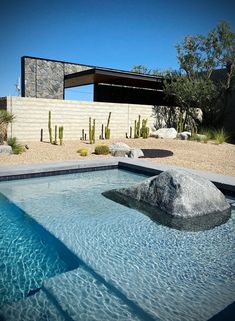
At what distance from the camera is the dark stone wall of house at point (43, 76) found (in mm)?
17625

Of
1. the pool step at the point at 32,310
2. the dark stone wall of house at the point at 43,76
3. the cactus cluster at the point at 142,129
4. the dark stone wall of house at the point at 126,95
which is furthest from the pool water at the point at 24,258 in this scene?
the dark stone wall of house at the point at 126,95

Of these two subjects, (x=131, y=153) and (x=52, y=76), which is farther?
(x=52, y=76)

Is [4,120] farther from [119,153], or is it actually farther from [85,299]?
[85,299]

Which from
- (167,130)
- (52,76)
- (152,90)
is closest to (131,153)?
(167,130)

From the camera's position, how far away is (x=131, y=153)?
1013cm

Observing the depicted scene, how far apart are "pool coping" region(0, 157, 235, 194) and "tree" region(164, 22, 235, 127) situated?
863cm

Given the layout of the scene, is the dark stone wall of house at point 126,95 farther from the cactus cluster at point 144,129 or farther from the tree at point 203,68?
the cactus cluster at point 144,129

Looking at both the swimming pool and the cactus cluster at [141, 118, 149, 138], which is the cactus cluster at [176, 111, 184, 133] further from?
the swimming pool

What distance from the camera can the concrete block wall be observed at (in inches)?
463

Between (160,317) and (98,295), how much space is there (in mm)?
619

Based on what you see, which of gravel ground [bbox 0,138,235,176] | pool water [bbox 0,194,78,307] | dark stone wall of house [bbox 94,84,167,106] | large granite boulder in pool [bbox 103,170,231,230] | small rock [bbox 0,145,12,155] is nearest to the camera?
pool water [bbox 0,194,78,307]

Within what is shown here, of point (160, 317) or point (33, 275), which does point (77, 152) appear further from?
point (160, 317)

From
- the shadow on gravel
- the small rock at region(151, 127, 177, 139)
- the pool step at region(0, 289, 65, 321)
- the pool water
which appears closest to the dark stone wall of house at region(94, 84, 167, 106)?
the small rock at region(151, 127, 177, 139)

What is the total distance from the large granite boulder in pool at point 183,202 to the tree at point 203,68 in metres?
11.2
